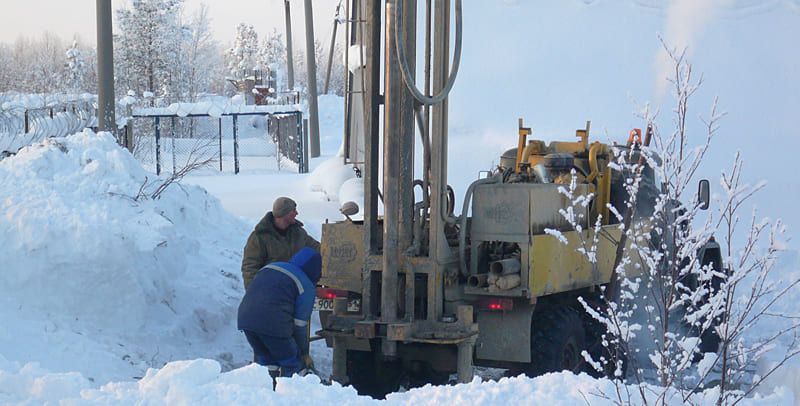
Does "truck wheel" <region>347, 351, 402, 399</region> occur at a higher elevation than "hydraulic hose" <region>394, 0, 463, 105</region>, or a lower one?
lower

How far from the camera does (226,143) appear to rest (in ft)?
151

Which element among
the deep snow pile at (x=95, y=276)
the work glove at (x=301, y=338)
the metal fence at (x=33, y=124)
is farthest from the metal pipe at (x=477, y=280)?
the metal fence at (x=33, y=124)

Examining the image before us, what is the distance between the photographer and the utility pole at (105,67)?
1573 cm

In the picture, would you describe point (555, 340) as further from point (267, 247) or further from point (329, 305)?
point (267, 247)

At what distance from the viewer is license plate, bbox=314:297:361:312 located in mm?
7658

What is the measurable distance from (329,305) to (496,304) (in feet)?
4.79

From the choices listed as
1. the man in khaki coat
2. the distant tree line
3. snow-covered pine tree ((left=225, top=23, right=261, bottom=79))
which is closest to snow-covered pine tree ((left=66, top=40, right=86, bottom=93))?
the distant tree line

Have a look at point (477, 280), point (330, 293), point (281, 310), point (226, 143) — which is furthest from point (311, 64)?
point (281, 310)

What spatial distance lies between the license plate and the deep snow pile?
1675mm

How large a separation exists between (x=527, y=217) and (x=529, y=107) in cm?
1885

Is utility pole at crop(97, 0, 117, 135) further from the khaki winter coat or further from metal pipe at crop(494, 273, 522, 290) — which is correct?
metal pipe at crop(494, 273, 522, 290)

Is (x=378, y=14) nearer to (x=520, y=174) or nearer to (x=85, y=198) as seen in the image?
(x=520, y=174)

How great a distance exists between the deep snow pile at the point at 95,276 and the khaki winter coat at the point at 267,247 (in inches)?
54.5

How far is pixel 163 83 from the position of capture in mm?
60031
